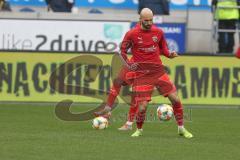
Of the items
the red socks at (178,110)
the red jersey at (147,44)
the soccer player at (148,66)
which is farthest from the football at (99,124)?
the red socks at (178,110)

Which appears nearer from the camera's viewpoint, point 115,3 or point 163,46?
point 163,46

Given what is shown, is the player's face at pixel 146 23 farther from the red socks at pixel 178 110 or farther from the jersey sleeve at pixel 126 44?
the red socks at pixel 178 110

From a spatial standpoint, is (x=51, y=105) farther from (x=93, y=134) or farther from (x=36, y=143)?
(x=36, y=143)

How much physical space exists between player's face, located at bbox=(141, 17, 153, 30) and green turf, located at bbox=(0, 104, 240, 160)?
6.30ft

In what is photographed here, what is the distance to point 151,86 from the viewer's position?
632 inches

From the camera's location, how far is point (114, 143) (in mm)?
14656

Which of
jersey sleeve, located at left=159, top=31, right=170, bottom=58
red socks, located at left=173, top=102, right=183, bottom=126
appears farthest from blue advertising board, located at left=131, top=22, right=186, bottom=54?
red socks, located at left=173, top=102, right=183, bottom=126

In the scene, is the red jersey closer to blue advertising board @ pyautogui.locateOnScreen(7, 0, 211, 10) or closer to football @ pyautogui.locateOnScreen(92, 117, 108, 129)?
football @ pyautogui.locateOnScreen(92, 117, 108, 129)

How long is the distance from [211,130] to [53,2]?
11916 millimetres

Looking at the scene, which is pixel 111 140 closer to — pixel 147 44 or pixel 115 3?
pixel 147 44

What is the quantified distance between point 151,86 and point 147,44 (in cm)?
76

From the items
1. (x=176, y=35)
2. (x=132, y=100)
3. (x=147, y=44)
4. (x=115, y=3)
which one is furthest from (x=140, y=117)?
(x=115, y=3)

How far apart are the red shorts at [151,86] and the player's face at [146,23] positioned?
0.89 meters

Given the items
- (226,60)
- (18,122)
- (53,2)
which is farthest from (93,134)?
(53,2)
